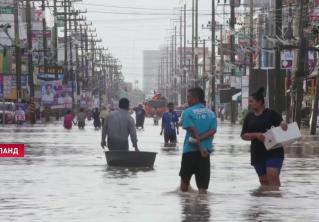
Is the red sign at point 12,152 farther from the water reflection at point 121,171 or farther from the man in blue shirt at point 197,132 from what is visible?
the man in blue shirt at point 197,132

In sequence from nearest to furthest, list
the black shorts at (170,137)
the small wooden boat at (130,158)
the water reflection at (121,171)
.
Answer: the water reflection at (121,171) → the small wooden boat at (130,158) → the black shorts at (170,137)

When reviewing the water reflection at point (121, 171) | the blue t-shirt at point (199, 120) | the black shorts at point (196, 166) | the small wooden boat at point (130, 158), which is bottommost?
the water reflection at point (121, 171)

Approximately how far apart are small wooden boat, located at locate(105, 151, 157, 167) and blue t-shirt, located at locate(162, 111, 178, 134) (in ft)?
44.7

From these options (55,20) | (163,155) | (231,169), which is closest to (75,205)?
(231,169)

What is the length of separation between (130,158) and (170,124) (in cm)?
1486

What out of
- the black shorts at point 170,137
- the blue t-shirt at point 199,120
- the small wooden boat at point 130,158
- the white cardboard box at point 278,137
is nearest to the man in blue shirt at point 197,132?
the blue t-shirt at point 199,120

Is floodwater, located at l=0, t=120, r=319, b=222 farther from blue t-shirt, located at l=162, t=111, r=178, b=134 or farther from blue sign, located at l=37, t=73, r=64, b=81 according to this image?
blue sign, located at l=37, t=73, r=64, b=81

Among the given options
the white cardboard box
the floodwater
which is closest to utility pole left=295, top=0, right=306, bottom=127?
the floodwater

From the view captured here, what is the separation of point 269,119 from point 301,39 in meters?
31.9

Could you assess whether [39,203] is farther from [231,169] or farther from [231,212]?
[231,169]

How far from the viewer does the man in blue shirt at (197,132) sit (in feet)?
55.1

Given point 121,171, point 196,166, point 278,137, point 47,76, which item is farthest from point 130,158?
point 47,76

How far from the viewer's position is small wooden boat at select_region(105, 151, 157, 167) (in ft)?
79.0

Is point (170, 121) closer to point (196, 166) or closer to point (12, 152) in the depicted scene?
point (12, 152)
